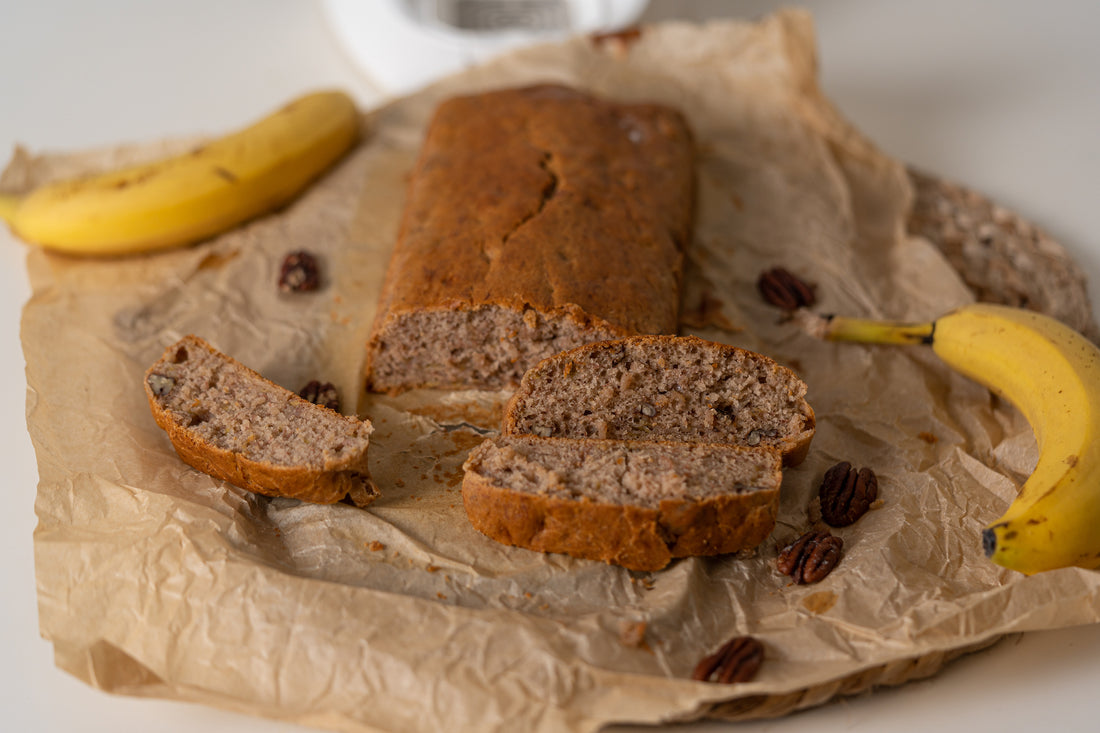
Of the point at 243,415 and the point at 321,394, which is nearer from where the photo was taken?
the point at 243,415

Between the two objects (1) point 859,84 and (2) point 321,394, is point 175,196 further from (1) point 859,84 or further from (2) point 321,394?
(1) point 859,84

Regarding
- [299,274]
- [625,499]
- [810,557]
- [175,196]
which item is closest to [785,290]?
[810,557]

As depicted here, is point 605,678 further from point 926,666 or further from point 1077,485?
point 1077,485

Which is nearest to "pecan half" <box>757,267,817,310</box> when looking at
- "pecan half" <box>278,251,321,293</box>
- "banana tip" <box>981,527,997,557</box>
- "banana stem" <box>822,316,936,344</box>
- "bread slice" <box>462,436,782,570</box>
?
"banana stem" <box>822,316,936,344</box>

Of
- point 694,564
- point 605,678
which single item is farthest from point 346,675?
point 694,564

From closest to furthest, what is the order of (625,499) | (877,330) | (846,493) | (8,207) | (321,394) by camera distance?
(625,499) < (846,493) < (321,394) < (877,330) < (8,207)

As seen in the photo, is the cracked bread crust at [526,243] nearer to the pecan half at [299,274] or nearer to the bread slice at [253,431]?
the pecan half at [299,274]

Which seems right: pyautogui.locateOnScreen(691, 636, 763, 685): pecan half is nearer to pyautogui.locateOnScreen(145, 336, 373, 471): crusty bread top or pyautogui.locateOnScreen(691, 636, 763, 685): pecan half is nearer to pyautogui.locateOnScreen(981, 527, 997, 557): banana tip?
pyautogui.locateOnScreen(981, 527, 997, 557): banana tip
